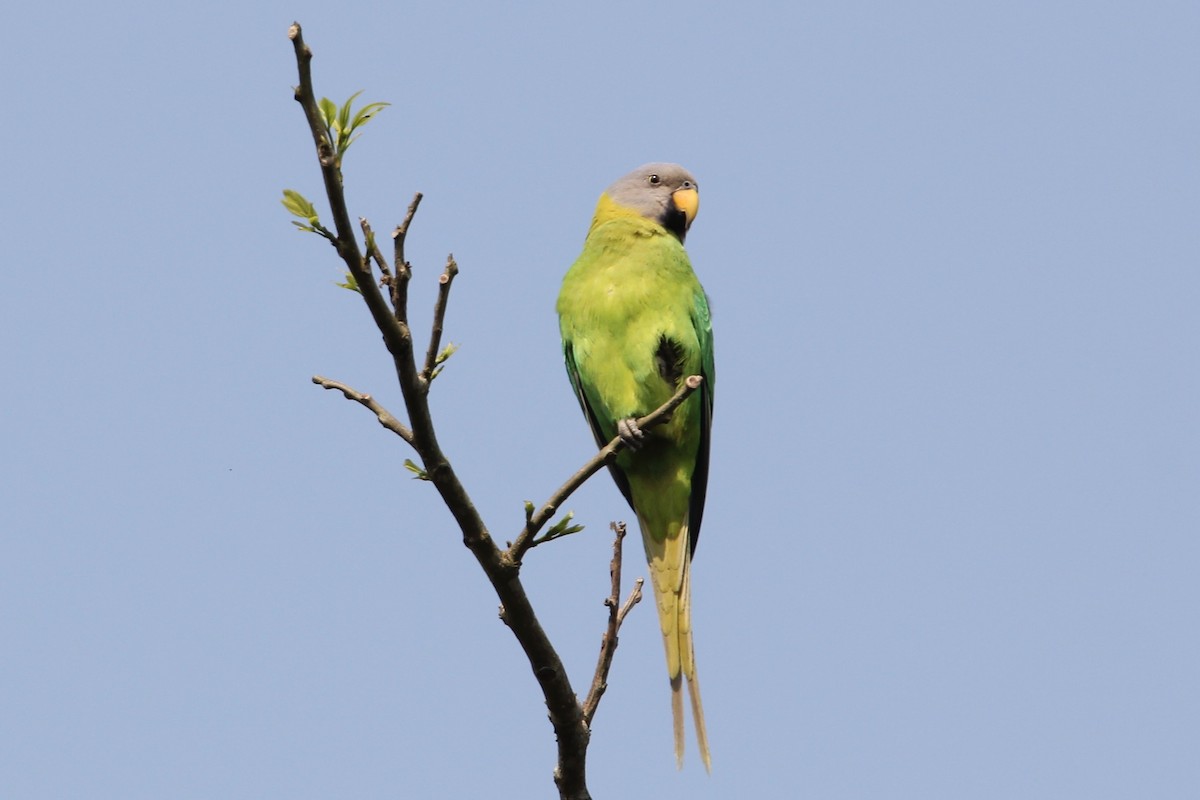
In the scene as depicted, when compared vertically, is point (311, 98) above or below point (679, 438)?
below

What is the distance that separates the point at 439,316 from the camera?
3.01 meters

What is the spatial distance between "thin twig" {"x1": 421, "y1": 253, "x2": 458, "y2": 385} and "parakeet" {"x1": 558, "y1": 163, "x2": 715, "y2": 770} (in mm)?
1876

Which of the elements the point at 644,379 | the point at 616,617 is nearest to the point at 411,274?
the point at 616,617

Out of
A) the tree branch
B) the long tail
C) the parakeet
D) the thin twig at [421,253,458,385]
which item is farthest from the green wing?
the thin twig at [421,253,458,385]

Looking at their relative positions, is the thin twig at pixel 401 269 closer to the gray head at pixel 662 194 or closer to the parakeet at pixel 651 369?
the parakeet at pixel 651 369

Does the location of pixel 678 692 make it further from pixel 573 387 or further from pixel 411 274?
pixel 411 274

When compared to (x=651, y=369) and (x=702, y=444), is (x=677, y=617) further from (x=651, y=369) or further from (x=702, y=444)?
(x=651, y=369)

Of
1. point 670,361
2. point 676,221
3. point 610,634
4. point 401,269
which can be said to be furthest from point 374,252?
point 676,221

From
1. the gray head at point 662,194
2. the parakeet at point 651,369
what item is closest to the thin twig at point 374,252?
the parakeet at point 651,369

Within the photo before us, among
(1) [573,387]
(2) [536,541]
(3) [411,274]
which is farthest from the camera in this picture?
(1) [573,387]

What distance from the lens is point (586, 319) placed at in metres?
5.16

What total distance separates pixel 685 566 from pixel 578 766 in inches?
64.2

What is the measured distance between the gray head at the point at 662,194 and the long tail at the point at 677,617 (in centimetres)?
171

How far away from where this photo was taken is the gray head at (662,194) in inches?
237
